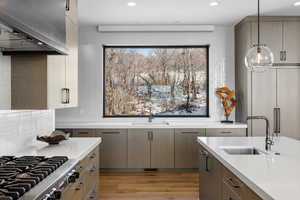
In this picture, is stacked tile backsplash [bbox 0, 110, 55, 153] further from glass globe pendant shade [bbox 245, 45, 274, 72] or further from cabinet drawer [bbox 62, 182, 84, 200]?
glass globe pendant shade [bbox 245, 45, 274, 72]

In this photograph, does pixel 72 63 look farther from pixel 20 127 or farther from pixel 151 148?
pixel 151 148

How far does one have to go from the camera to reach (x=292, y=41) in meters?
4.86

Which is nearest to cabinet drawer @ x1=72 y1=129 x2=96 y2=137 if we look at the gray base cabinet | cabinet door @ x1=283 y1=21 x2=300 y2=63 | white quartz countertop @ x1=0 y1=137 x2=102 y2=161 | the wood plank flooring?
the gray base cabinet

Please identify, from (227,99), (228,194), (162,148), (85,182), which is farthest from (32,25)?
(227,99)

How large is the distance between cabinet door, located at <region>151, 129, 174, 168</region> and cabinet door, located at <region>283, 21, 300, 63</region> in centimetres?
240

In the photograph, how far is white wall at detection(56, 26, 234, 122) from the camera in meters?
5.39

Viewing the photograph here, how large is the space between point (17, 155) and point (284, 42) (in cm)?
448

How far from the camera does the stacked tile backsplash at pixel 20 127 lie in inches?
89.4

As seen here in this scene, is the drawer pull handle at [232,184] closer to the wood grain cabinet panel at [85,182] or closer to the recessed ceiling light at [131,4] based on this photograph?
the wood grain cabinet panel at [85,182]

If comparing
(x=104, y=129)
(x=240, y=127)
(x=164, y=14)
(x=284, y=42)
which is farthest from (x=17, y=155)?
(x=284, y=42)

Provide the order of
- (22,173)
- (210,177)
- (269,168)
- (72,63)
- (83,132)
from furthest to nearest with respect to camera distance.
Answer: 1. (83,132)
2. (72,63)
3. (210,177)
4. (269,168)
5. (22,173)

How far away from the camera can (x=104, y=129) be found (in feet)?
15.9

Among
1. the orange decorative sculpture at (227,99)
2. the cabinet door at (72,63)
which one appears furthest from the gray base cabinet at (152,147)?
the cabinet door at (72,63)

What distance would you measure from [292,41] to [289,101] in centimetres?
103
